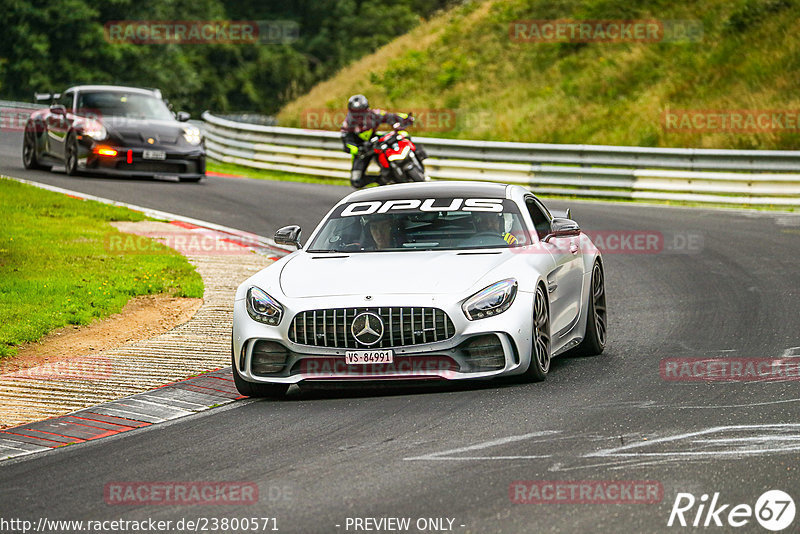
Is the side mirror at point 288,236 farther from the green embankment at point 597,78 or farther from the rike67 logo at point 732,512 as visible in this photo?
the green embankment at point 597,78

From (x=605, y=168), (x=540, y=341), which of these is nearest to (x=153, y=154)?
(x=605, y=168)

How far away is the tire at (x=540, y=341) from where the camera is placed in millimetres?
8758

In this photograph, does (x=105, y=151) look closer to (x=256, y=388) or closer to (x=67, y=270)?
(x=67, y=270)

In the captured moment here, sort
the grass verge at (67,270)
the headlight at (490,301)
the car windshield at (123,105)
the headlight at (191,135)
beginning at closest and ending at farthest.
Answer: the headlight at (490,301)
the grass verge at (67,270)
the headlight at (191,135)
the car windshield at (123,105)

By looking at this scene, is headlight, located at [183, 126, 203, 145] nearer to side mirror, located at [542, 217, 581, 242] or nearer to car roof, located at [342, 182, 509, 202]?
car roof, located at [342, 182, 509, 202]

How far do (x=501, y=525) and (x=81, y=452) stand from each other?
2.94 meters

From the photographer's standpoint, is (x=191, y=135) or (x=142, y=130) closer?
(x=142, y=130)

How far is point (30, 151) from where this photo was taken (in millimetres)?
25531

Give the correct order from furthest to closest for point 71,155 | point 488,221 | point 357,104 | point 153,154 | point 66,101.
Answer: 1. point 66,101
2. point 71,155
3. point 153,154
4. point 357,104
5. point 488,221

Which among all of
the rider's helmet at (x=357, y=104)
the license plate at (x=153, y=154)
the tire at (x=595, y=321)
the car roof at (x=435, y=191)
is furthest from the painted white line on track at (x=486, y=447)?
the license plate at (x=153, y=154)

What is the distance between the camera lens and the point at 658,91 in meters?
32.4

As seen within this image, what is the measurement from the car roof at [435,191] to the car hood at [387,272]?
89 centimetres

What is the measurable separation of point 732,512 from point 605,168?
20230 mm

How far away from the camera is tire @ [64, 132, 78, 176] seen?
2400 centimetres
